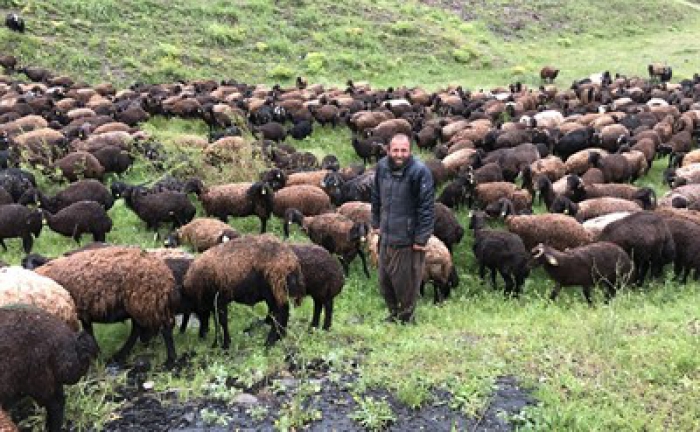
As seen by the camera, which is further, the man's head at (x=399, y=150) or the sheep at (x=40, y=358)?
the man's head at (x=399, y=150)

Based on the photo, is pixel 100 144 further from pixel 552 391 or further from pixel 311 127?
pixel 552 391

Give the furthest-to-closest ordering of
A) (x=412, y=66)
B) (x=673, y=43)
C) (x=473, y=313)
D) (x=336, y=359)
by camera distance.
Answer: (x=673, y=43), (x=412, y=66), (x=473, y=313), (x=336, y=359)

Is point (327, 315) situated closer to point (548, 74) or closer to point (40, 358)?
point (40, 358)

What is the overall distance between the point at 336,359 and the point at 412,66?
2615 cm

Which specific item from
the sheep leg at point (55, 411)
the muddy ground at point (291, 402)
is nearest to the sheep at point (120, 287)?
the muddy ground at point (291, 402)

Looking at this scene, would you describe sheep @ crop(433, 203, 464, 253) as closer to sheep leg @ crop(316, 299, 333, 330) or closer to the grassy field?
the grassy field

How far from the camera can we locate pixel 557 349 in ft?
23.9

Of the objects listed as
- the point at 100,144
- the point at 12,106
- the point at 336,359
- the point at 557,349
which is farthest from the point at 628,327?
the point at 12,106

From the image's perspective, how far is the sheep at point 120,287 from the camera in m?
7.08

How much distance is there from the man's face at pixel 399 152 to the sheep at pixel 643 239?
172 inches

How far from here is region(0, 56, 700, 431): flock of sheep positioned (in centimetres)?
715

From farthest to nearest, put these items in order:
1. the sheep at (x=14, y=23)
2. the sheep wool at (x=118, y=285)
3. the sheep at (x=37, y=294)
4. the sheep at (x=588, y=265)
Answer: the sheep at (x=14, y=23)
the sheep at (x=588, y=265)
the sheep wool at (x=118, y=285)
the sheep at (x=37, y=294)

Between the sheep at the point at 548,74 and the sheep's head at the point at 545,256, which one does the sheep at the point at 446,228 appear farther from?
the sheep at the point at 548,74

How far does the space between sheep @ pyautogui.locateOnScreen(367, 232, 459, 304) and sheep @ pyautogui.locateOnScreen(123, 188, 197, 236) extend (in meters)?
3.95
